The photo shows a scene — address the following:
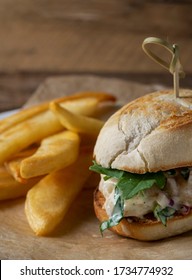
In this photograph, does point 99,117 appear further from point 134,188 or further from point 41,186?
point 134,188

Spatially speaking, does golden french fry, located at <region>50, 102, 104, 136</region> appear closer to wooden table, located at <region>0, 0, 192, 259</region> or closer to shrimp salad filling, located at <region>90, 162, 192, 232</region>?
shrimp salad filling, located at <region>90, 162, 192, 232</region>

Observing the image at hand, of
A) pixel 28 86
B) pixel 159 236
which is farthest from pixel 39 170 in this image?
pixel 28 86

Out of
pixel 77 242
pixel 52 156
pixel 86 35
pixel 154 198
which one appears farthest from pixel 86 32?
pixel 154 198

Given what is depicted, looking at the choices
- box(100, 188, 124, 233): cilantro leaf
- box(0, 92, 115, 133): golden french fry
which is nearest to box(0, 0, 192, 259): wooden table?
box(0, 92, 115, 133): golden french fry

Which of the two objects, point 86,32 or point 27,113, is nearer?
point 27,113

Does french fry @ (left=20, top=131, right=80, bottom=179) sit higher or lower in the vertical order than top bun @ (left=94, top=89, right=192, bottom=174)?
lower

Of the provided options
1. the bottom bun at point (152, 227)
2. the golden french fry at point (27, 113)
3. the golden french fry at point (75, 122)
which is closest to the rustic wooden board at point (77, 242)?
the bottom bun at point (152, 227)

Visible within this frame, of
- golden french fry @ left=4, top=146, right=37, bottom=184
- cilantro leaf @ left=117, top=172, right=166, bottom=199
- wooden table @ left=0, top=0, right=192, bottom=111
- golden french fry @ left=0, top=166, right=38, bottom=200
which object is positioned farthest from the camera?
wooden table @ left=0, top=0, right=192, bottom=111

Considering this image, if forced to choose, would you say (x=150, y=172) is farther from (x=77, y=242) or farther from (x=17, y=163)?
(x=17, y=163)
